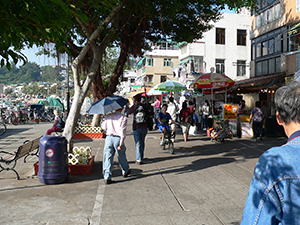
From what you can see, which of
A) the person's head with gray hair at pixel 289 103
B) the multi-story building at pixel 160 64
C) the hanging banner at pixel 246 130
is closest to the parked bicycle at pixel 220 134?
the hanging banner at pixel 246 130

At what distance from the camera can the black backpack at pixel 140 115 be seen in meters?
8.27

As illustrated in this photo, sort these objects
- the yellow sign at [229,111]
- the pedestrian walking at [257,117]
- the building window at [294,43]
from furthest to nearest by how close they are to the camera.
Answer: the building window at [294,43]
the yellow sign at [229,111]
the pedestrian walking at [257,117]

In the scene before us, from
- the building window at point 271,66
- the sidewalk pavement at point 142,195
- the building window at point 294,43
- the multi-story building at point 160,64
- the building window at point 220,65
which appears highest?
the multi-story building at point 160,64

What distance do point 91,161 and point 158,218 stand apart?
3.59 metres

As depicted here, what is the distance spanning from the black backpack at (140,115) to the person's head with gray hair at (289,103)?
22.0 feet

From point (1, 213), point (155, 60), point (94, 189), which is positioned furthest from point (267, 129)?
point (155, 60)

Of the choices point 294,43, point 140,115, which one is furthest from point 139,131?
point 294,43

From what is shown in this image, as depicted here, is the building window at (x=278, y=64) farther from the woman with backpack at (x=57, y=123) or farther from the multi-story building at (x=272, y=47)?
the woman with backpack at (x=57, y=123)

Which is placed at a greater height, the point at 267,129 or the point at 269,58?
the point at 269,58

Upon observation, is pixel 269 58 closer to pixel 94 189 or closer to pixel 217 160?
pixel 217 160

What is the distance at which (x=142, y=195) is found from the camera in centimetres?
554

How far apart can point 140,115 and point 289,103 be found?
22.4 feet

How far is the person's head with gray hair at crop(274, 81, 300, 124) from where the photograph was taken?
61.0 inches

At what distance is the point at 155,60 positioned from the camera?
1975 inches
